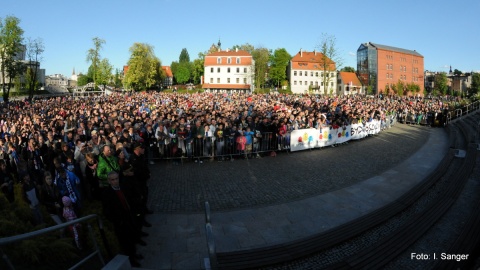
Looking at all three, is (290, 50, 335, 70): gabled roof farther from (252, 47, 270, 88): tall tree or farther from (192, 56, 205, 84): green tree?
(192, 56, 205, 84): green tree

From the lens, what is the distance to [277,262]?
523cm

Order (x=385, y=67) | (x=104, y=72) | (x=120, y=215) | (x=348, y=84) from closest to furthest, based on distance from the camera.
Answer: (x=120, y=215)
(x=104, y=72)
(x=385, y=67)
(x=348, y=84)

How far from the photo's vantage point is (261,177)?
34.1ft

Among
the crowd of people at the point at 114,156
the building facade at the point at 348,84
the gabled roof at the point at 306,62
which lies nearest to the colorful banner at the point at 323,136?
the crowd of people at the point at 114,156

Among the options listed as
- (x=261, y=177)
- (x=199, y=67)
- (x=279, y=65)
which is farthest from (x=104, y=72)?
(x=261, y=177)

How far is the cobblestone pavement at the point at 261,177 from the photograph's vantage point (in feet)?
27.0

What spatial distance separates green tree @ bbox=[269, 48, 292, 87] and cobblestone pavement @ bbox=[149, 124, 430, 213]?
71705mm

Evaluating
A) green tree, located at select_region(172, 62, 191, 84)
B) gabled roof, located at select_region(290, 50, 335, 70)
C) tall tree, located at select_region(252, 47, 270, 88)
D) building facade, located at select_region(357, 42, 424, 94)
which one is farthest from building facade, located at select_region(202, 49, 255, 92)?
building facade, located at select_region(357, 42, 424, 94)

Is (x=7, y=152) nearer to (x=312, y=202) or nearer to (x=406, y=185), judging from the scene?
(x=312, y=202)

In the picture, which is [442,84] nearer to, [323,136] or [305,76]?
[305,76]

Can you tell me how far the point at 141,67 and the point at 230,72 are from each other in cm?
2282

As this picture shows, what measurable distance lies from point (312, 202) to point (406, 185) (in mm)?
3798

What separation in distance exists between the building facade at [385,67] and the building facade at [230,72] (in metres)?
37.8

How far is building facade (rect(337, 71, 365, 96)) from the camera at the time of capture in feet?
285
